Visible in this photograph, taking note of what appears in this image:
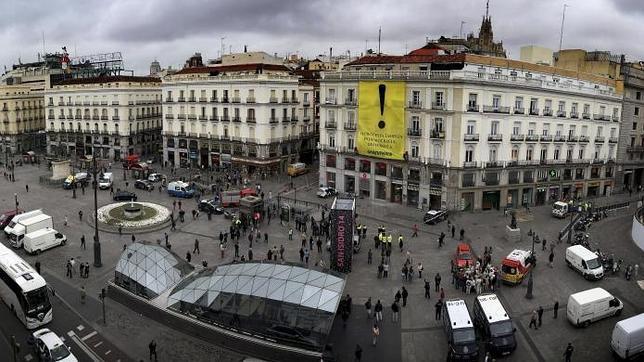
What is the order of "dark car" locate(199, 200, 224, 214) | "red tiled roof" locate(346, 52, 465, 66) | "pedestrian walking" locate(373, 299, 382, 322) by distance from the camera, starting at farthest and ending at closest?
"red tiled roof" locate(346, 52, 465, 66) < "dark car" locate(199, 200, 224, 214) < "pedestrian walking" locate(373, 299, 382, 322)

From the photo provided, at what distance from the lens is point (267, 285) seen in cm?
2695

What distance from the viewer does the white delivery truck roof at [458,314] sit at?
25812 mm

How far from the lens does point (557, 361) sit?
2584 centimetres

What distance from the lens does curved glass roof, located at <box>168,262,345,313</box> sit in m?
26.1

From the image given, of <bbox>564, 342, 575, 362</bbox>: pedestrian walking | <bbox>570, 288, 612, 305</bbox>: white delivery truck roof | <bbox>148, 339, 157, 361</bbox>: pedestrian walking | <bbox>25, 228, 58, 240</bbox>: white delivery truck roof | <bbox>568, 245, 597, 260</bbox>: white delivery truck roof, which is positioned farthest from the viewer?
<bbox>25, 228, 58, 240</bbox>: white delivery truck roof

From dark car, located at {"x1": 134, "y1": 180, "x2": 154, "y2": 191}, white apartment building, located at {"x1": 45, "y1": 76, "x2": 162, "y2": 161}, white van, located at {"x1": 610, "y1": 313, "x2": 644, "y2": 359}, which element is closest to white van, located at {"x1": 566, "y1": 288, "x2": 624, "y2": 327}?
white van, located at {"x1": 610, "y1": 313, "x2": 644, "y2": 359}

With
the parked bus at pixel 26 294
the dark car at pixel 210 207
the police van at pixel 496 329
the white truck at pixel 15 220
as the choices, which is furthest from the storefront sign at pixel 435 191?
the white truck at pixel 15 220

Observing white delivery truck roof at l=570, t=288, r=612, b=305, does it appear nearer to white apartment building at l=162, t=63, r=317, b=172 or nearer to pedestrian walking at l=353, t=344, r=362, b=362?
pedestrian walking at l=353, t=344, r=362, b=362

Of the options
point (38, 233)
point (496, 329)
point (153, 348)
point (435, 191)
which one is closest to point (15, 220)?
point (38, 233)

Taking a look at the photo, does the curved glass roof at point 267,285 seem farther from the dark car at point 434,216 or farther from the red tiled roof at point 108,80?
the red tiled roof at point 108,80

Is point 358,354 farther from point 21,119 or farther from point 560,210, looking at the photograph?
point 21,119

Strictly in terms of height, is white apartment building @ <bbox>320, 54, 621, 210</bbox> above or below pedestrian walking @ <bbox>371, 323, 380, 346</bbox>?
above

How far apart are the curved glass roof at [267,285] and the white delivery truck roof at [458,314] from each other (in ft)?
19.3

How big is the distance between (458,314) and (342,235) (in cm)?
1128
